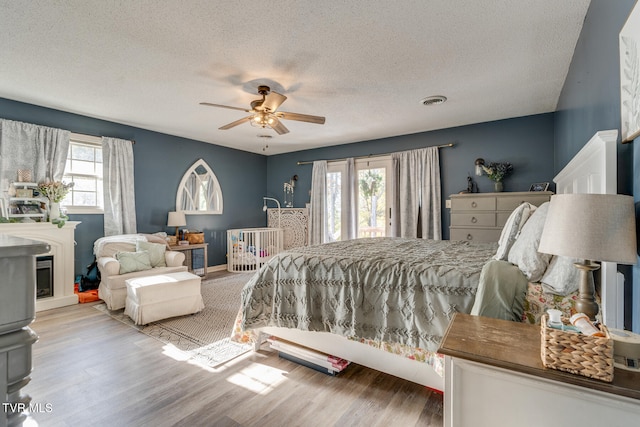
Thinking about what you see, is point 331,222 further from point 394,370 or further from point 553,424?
point 553,424

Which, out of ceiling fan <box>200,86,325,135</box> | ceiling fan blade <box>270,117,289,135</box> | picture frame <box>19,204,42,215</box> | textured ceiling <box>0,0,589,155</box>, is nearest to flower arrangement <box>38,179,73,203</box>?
picture frame <box>19,204,42,215</box>

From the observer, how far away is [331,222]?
6.02 meters

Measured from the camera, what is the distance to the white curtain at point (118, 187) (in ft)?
14.2

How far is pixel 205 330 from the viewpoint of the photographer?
2.99 m

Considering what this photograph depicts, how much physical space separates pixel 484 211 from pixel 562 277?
8.85 ft

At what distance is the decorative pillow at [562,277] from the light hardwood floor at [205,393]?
98 centimetres

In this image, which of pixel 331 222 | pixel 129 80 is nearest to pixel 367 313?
pixel 129 80

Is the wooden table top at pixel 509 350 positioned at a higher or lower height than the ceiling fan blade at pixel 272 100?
lower

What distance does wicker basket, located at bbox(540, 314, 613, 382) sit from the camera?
0.76 m

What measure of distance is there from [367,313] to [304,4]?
204cm

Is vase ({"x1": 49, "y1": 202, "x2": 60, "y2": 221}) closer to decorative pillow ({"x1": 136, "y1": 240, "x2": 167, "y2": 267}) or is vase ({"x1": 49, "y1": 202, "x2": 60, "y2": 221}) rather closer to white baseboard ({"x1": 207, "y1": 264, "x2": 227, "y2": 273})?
decorative pillow ({"x1": 136, "y1": 240, "x2": 167, "y2": 267})

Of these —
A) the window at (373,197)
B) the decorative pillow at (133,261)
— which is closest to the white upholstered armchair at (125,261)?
the decorative pillow at (133,261)

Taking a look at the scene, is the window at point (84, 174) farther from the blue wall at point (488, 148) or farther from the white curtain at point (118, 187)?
the blue wall at point (488, 148)

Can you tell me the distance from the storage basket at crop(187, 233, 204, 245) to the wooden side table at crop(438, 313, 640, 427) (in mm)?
4878
